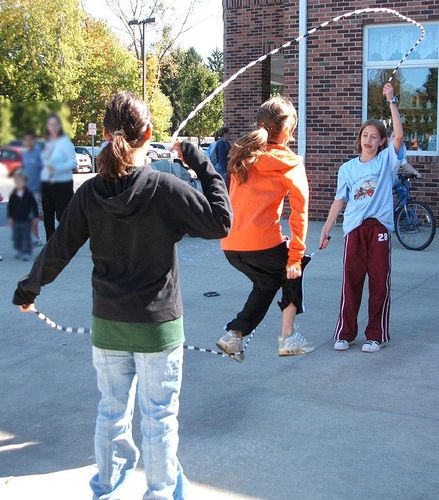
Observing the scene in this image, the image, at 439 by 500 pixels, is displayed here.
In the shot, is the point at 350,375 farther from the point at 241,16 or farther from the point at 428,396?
the point at 241,16

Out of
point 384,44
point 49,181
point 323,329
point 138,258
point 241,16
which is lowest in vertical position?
point 323,329

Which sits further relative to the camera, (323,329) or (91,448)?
(323,329)

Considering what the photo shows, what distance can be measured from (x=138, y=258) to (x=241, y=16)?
47.1 ft

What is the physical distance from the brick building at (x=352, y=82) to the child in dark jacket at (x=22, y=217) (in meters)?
11.7

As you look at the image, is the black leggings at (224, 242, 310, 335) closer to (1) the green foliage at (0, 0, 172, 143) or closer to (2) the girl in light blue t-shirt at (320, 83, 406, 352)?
(2) the girl in light blue t-shirt at (320, 83, 406, 352)

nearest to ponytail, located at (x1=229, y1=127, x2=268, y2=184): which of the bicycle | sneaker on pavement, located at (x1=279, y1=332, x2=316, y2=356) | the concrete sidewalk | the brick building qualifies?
sneaker on pavement, located at (x1=279, y1=332, x2=316, y2=356)

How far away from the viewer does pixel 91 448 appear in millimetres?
4160

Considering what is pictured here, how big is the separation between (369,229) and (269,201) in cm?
160

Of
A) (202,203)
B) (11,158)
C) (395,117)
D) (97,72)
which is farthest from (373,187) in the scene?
(11,158)

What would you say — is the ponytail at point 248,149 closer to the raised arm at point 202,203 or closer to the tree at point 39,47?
the raised arm at point 202,203

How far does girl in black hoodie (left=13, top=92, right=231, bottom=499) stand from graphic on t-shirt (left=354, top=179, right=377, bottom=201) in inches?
112

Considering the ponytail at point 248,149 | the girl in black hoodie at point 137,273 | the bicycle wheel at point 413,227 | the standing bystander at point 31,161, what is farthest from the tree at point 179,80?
the standing bystander at point 31,161

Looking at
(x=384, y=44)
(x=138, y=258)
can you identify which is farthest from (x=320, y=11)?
(x=138, y=258)

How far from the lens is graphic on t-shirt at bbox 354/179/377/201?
590 centimetres
